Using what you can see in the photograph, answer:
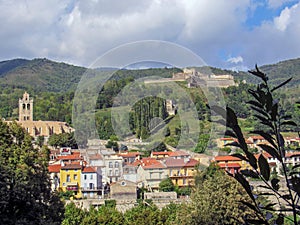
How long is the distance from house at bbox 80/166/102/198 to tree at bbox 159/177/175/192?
2085 millimetres

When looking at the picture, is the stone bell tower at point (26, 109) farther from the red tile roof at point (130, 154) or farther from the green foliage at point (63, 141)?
the red tile roof at point (130, 154)

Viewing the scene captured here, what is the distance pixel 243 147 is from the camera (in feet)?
2.22

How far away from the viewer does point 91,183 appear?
50.9 feet

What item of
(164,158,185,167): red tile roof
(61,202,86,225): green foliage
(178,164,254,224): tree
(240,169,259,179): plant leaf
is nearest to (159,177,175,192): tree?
(164,158,185,167): red tile roof

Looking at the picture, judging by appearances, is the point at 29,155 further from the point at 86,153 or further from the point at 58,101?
the point at 58,101

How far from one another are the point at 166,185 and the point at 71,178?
3.30 meters

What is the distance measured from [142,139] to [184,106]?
2.52 meters

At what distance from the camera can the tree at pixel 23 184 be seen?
4.63 metres

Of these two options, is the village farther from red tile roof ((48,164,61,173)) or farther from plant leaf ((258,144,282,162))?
plant leaf ((258,144,282,162))

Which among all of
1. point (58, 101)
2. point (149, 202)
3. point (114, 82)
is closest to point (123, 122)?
point (149, 202)

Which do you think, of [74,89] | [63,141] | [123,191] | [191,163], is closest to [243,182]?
[123,191]

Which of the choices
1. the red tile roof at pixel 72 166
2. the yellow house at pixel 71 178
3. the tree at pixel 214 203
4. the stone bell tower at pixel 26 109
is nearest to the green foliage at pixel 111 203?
the yellow house at pixel 71 178

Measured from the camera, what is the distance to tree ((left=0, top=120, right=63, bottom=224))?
15.2 feet

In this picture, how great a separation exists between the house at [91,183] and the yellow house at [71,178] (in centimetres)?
17
